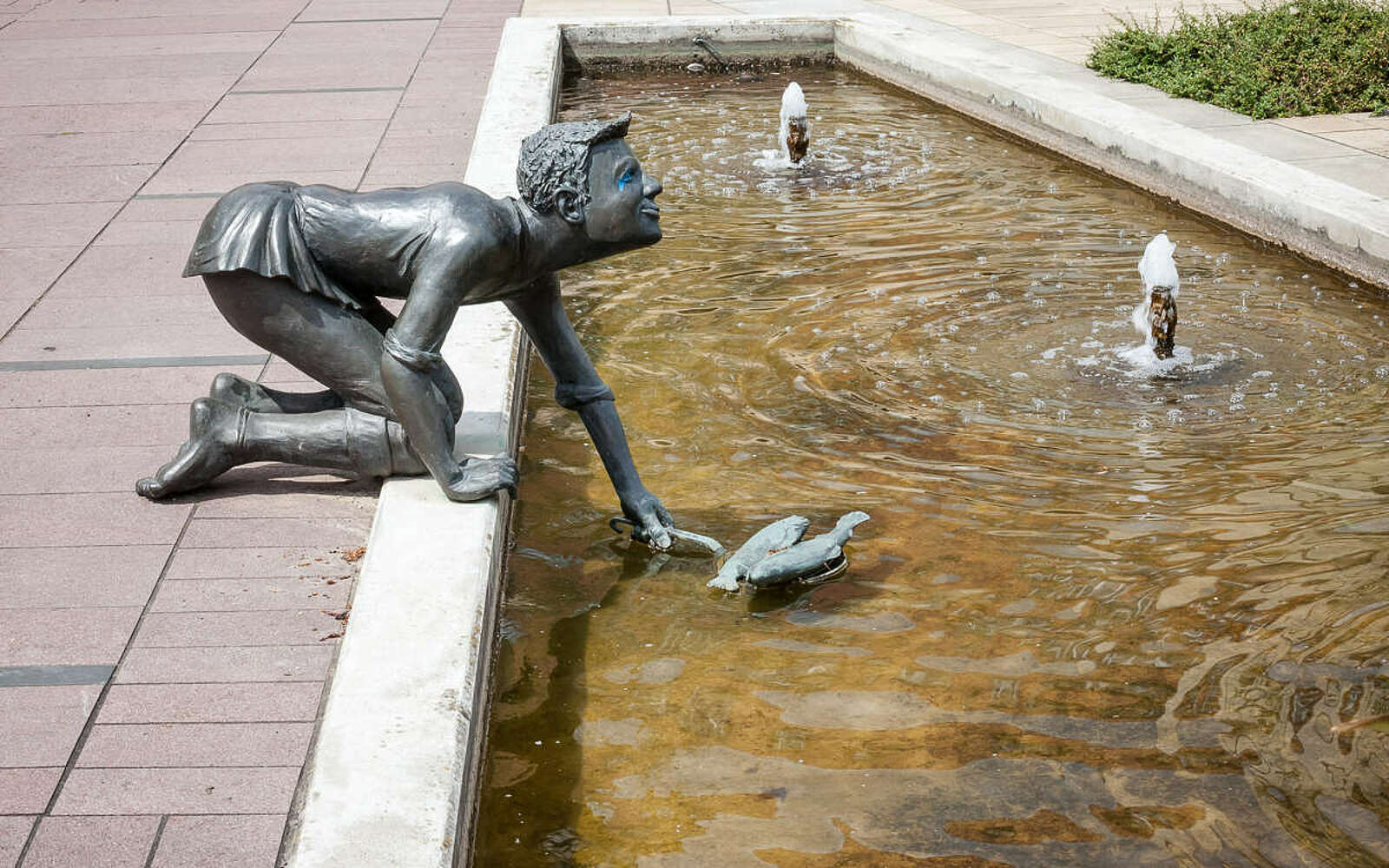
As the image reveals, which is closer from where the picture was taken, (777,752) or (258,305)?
(777,752)

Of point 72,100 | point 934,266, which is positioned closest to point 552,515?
point 934,266

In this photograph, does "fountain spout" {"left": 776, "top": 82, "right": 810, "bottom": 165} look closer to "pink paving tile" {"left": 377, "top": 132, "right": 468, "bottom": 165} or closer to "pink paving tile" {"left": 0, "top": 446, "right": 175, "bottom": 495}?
"pink paving tile" {"left": 377, "top": 132, "right": 468, "bottom": 165}

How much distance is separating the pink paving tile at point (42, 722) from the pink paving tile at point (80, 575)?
405mm

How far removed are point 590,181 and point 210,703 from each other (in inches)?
62.0

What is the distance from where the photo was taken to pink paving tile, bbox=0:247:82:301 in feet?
20.4

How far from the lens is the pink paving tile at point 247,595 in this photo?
3793 mm

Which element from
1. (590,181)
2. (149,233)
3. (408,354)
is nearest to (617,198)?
(590,181)

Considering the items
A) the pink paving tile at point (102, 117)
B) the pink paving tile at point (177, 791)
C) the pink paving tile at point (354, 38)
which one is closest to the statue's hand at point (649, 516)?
the pink paving tile at point (177, 791)

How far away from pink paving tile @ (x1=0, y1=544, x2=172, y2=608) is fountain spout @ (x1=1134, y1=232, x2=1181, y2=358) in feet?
12.8

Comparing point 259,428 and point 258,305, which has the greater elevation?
point 258,305

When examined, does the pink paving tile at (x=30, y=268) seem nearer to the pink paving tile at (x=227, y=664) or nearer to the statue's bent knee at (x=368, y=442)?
the statue's bent knee at (x=368, y=442)

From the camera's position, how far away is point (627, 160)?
3920mm

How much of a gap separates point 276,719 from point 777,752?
1.17m

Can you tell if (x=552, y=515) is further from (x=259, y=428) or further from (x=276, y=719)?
(x=276, y=719)
